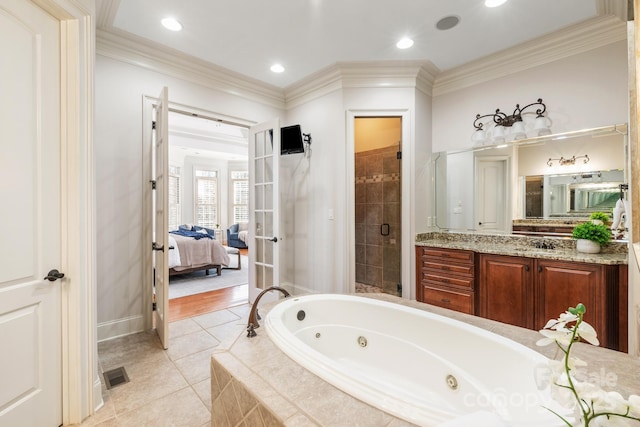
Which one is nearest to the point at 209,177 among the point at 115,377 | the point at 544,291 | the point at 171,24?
the point at 171,24

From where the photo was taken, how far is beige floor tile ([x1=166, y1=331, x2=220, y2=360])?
2432mm

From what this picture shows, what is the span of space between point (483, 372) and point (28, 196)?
8.21ft

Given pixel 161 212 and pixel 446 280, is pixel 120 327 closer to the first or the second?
pixel 161 212

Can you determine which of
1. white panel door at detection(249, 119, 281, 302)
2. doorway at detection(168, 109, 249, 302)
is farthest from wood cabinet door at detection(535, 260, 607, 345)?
doorway at detection(168, 109, 249, 302)

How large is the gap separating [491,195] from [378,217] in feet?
5.09

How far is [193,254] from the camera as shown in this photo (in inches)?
188

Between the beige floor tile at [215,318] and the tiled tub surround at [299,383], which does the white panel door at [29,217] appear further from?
the beige floor tile at [215,318]

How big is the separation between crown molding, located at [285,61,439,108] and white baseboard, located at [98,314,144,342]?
10.4ft

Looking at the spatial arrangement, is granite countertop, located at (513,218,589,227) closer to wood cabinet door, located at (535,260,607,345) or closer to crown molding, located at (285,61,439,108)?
wood cabinet door, located at (535,260,607,345)

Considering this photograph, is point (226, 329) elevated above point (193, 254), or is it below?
below

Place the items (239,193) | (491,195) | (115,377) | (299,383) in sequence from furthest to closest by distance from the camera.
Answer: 1. (239,193)
2. (491,195)
3. (115,377)
4. (299,383)

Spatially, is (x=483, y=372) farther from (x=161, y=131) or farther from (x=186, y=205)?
(x=186, y=205)

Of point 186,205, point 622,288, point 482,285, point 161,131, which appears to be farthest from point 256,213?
point 186,205

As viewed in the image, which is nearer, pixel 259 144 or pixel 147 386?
pixel 147 386
